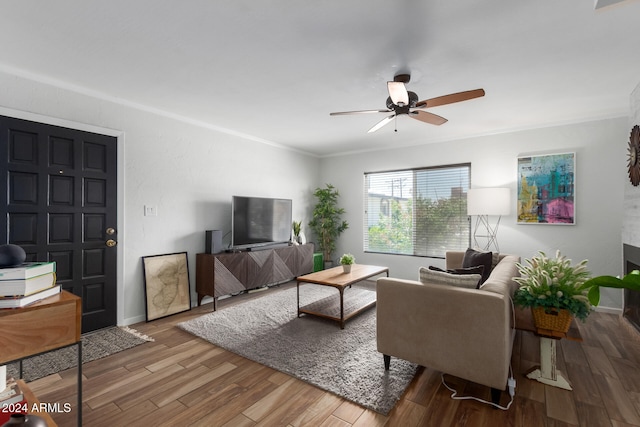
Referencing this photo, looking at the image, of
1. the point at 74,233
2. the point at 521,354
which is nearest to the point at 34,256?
the point at 74,233

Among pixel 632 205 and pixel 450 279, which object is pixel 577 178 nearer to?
pixel 632 205

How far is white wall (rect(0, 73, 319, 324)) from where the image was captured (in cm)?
280

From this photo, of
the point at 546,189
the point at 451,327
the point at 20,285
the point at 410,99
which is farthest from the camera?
the point at 546,189

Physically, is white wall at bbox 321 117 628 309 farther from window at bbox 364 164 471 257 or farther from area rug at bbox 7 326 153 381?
area rug at bbox 7 326 153 381

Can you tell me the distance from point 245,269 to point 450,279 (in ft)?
9.24

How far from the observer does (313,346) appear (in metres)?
2.68

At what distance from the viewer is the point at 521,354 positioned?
2.56m

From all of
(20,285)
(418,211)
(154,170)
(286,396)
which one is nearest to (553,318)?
(286,396)

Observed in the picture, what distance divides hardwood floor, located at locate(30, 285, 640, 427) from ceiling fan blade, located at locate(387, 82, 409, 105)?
6.95ft

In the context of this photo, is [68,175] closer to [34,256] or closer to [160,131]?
[34,256]

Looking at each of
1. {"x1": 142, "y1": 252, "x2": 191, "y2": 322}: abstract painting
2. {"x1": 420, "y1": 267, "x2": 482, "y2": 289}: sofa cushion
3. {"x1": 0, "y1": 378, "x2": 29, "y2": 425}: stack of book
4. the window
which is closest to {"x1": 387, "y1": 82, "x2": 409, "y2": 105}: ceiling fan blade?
{"x1": 420, "y1": 267, "x2": 482, "y2": 289}: sofa cushion

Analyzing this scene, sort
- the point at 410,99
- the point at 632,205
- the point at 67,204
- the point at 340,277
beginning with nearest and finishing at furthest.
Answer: the point at 410,99, the point at 67,204, the point at 632,205, the point at 340,277

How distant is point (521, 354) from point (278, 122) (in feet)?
11.9

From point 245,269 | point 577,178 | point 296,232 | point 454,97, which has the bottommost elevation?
point 245,269
